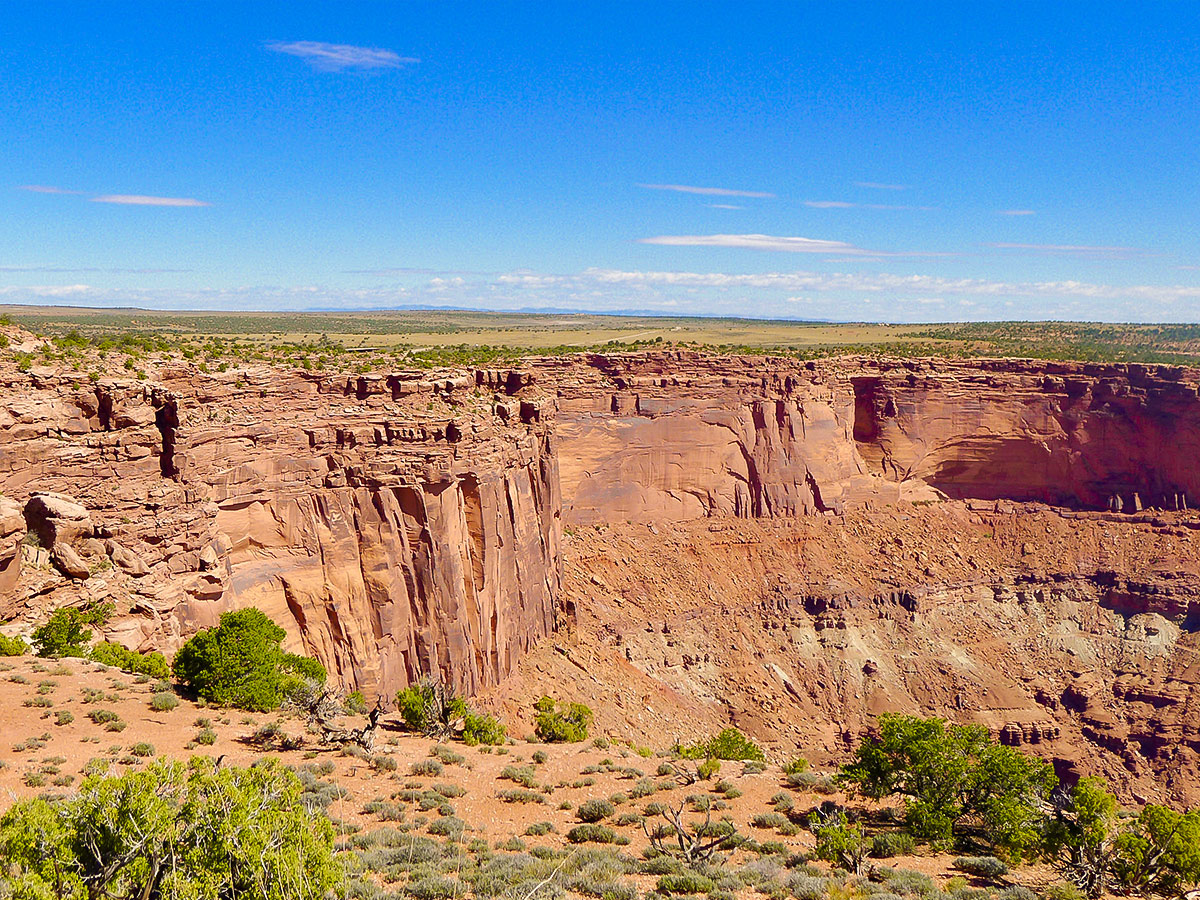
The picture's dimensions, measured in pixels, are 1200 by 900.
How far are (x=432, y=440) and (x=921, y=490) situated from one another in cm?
4119

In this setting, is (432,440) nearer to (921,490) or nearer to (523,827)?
(523,827)

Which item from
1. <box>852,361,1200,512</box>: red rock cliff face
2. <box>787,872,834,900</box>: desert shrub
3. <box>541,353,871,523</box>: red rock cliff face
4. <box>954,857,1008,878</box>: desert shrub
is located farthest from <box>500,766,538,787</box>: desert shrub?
<box>852,361,1200,512</box>: red rock cliff face

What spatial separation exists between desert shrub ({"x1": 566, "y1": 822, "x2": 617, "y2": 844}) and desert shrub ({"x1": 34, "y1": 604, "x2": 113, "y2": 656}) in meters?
14.6

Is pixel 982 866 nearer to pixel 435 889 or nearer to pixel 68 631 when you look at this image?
pixel 435 889

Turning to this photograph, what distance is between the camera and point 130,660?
2136 centimetres

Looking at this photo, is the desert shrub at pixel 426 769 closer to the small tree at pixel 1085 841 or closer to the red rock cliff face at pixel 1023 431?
the small tree at pixel 1085 841

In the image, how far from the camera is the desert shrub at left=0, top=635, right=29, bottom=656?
64.5 ft

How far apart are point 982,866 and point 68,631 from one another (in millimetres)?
23022

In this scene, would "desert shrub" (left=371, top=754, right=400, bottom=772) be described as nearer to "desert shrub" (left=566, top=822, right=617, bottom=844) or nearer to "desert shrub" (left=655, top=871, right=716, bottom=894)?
"desert shrub" (left=566, top=822, right=617, bottom=844)

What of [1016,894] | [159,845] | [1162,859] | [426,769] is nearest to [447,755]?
[426,769]

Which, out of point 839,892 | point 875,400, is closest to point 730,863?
point 839,892

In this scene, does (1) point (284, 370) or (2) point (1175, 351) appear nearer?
(1) point (284, 370)

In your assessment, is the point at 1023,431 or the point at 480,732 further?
the point at 1023,431

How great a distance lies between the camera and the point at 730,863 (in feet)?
48.5
